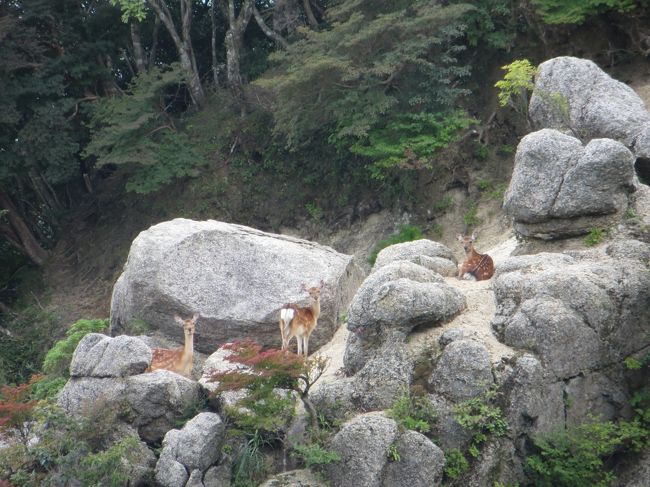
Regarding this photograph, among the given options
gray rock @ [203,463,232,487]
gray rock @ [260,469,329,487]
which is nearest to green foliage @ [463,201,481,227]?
gray rock @ [260,469,329,487]

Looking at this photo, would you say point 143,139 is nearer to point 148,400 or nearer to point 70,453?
point 148,400

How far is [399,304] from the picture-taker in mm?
14492

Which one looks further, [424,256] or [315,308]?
[315,308]

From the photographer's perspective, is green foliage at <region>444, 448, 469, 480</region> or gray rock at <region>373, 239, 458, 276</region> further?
gray rock at <region>373, 239, 458, 276</region>

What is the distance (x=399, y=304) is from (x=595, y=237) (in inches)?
151

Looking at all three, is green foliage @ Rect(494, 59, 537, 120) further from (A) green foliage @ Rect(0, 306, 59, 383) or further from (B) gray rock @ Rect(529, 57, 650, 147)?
(A) green foliage @ Rect(0, 306, 59, 383)

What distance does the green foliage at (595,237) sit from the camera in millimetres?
15562

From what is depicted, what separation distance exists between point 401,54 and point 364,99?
1463 mm

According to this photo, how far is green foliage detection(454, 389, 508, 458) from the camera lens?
527 inches

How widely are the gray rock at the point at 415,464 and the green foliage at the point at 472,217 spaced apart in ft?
34.3

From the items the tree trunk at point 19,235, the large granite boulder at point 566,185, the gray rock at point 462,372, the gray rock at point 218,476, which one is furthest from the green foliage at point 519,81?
the tree trunk at point 19,235

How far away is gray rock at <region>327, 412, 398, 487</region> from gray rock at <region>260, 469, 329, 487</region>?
9.8 inches

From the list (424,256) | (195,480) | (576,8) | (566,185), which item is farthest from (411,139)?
(195,480)

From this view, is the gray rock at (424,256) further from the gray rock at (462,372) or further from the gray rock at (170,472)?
the gray rock at (170,472)
